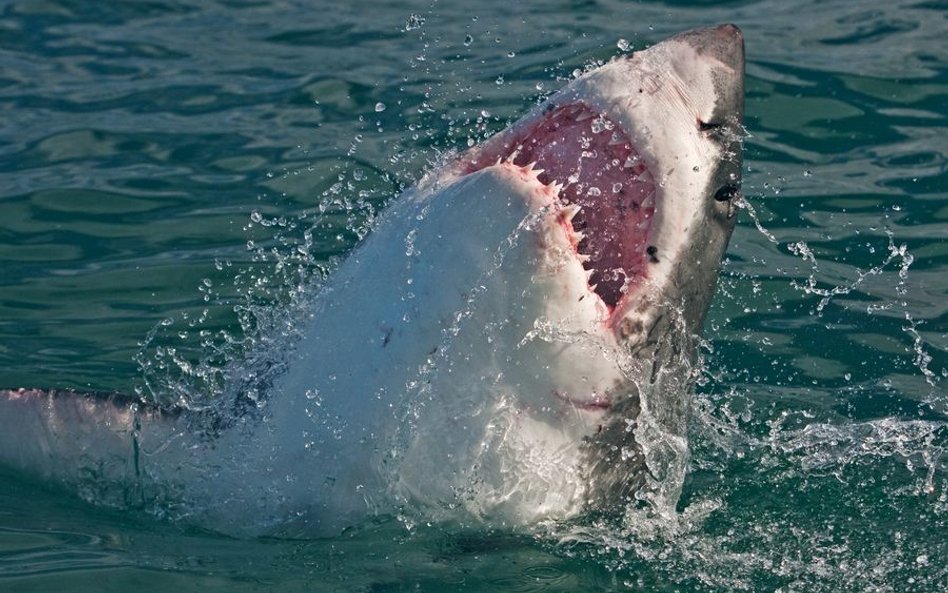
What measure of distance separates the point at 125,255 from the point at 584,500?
3.45 metres

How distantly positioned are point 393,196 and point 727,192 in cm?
143

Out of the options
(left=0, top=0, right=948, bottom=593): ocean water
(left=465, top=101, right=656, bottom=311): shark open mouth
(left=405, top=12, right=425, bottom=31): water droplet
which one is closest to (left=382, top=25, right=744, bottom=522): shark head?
(left=465, top=101, right=656, bottom=311): shark open mouth

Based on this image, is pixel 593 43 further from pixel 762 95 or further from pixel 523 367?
pixel 523 367

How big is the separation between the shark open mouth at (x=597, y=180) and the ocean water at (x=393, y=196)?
75 cm

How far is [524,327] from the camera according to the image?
129 inches

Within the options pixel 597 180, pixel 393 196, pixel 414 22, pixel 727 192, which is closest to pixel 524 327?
pixel 597 180

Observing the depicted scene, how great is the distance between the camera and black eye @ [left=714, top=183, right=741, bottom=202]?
353 cm

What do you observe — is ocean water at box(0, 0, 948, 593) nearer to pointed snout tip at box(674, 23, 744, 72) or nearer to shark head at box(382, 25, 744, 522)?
shark head at box(382, 25, 744, 522)

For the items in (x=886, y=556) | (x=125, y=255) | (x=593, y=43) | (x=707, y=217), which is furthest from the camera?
(x=593, y=43)

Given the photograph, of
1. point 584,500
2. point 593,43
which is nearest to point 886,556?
point 584,500

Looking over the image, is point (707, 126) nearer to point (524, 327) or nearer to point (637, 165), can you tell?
point (637, 165)

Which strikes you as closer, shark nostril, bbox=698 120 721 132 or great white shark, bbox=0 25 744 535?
great white shark, bbox=0 25 744 535

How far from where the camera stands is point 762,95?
8.09m

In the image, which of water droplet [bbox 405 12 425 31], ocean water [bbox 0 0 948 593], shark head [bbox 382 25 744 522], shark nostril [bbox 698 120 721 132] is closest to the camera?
shark head [bbox 382 25 744 522]
